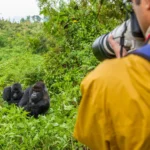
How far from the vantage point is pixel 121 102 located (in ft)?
2.43

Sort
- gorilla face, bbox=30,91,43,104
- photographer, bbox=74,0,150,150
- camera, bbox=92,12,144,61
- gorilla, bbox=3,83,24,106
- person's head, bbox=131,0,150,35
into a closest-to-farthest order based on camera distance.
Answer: photographer, bbox=74,0,150,150 → person's head, bbox=131,0,150,35 → camera, bbox=92,12,144,61 → gorilla face, bbox=30,91,43,104 → gorilla, bbox=3,83,24,106

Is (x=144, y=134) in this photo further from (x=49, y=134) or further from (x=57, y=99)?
(x=57, y=99)

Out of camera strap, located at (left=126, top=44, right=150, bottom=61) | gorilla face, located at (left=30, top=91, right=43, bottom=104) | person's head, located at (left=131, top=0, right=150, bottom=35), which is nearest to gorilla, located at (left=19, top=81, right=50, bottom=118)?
gorilla face, located at (left=30, top=91, right=43, bottom=104)

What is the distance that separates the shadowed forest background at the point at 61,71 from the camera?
105 inches

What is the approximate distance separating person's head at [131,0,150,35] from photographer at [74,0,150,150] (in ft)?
0.39

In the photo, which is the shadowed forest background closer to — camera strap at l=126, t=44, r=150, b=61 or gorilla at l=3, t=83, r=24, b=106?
gorilla at l=3, t=83, r=24, b=106

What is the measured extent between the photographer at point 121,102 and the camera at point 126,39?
0.24 metres

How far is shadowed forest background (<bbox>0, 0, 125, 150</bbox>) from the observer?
8.79 feet

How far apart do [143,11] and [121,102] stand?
0.24m

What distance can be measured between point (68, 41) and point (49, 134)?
9.73 ft

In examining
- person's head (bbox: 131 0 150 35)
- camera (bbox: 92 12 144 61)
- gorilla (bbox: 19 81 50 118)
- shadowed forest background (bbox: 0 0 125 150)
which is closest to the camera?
person's head (bbox: 131 0 150 35)

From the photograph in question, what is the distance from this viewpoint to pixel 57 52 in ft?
18.7

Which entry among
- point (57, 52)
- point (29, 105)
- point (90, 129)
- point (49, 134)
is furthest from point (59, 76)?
point (90, 129)

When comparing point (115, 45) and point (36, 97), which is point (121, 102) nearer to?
point (115, 45)
